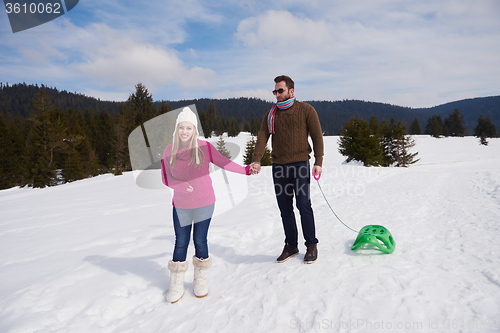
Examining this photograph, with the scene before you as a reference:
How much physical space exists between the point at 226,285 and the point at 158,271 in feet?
3.51

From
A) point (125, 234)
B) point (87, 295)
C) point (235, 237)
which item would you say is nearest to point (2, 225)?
point (125, 234)

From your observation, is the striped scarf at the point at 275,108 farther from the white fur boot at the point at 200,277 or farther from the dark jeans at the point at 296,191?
the white fur boot at the point at 200,277

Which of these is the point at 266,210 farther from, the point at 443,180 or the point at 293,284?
the point at 443,180

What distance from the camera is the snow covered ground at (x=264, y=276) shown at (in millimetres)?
2295

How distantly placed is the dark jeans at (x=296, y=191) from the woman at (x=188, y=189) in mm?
842

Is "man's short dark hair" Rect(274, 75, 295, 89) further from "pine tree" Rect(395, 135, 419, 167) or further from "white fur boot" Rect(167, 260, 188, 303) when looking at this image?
"pine tree" Rect(395, 135, 419, 167)

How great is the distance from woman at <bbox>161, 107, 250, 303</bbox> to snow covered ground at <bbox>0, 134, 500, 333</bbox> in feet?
1.00

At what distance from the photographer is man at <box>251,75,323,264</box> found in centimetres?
332

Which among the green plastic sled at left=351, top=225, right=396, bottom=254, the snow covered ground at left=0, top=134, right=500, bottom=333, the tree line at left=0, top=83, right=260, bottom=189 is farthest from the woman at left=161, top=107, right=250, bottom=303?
the tree line at left=0, top=83, right=260, bottom=189

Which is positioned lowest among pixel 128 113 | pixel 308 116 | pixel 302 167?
pixel 302 167

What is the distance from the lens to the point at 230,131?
3155 inches

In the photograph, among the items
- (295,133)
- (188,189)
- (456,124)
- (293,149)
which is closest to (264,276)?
(188,189)

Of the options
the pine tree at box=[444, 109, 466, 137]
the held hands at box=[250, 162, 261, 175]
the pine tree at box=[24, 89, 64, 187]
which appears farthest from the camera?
the pine tree at box=[444, 109, 466, 137]

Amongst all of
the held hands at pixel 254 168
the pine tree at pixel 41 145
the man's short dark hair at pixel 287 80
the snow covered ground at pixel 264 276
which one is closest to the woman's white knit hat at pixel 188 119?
the held hands at pixel 254 168
